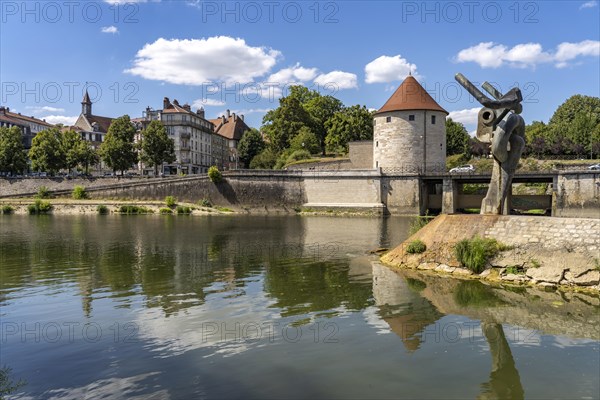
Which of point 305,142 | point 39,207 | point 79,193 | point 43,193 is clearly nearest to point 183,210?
point 79,193

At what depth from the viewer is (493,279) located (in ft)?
54.2

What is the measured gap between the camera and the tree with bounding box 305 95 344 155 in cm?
8544

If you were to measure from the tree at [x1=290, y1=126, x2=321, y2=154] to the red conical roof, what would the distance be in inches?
732

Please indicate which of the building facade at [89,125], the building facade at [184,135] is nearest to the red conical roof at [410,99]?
the building facade at [184,135]

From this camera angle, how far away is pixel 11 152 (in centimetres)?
7388

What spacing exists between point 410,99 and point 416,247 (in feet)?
142

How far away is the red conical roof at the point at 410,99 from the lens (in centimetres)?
5812

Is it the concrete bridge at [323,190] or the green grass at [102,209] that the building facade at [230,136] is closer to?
the concrete bridge at [323,190]

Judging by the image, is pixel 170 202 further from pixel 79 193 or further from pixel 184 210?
pixel 79 193

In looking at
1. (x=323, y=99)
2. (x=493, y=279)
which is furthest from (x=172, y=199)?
(x=493, y=279)

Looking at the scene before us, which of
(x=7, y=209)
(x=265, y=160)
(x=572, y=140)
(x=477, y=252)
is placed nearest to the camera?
(x=477, y=252)

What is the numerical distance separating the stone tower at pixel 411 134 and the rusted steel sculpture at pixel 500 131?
39187 millimetres

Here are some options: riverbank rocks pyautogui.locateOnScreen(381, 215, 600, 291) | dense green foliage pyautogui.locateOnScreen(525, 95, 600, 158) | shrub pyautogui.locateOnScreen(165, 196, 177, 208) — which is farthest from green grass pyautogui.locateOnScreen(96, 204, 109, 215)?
dense green foliage pyautogui.locateOnScreen(525, 95, 600, 158)

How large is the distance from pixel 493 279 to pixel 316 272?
674cm
